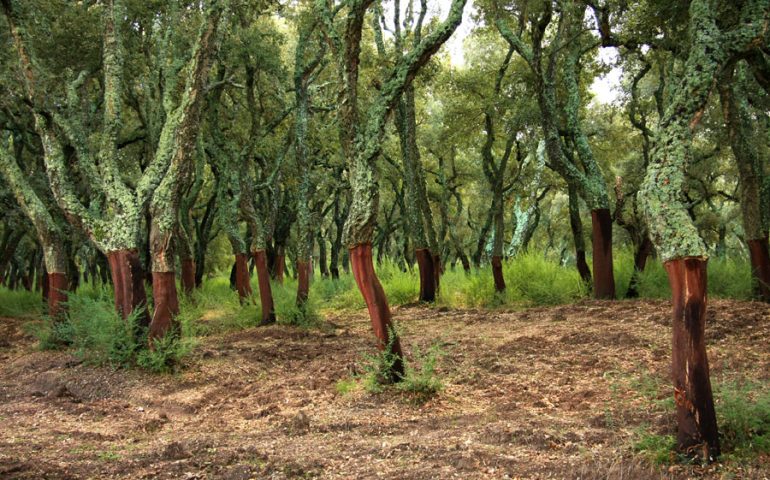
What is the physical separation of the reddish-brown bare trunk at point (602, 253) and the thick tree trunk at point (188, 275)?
9175mm

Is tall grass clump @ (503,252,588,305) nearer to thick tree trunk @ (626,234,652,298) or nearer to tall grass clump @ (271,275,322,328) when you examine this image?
thick tree trunk @ (626,234,652,298)

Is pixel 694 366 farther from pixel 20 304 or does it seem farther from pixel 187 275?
pixel 20 304

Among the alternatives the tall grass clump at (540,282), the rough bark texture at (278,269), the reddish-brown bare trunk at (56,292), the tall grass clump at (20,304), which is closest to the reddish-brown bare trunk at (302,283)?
the reddish-brown bare trunk at (56,292)

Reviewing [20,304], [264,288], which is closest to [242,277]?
[264,288]

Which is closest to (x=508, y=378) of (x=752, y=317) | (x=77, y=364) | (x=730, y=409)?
(x=730, y=409)

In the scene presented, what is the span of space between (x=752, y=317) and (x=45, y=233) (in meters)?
11.0

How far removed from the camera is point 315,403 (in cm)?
614

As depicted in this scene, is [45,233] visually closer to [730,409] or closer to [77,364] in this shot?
[77,364]

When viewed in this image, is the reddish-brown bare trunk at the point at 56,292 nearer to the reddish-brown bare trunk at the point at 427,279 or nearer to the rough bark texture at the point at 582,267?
the reddish-brown bare trunk at the point at 427,279

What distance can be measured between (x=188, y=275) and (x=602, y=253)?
9607mm

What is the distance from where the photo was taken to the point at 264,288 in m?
11.6

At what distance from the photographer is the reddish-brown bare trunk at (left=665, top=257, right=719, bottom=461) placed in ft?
11.7

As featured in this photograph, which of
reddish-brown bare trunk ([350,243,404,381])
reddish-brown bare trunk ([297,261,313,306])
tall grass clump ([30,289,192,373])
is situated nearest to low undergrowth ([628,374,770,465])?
reddish-brown bare trunk ([350,243,404,381])

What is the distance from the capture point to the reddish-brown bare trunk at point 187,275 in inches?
556
